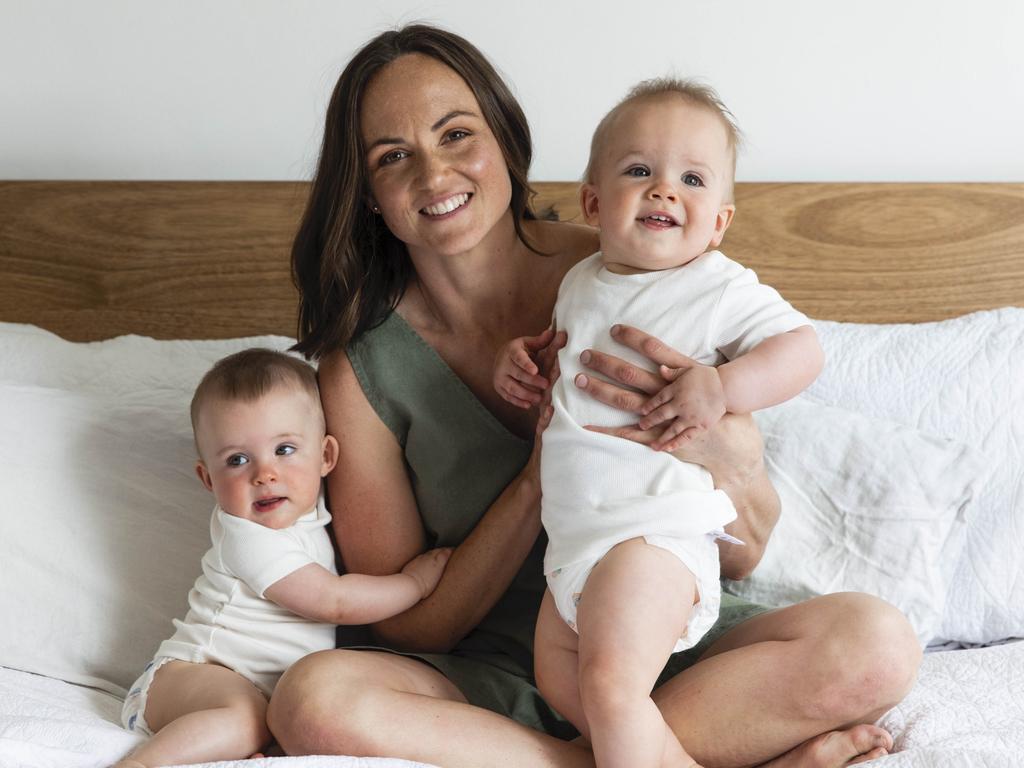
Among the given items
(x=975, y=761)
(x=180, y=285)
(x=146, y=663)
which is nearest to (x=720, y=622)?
(x=975, y=761)

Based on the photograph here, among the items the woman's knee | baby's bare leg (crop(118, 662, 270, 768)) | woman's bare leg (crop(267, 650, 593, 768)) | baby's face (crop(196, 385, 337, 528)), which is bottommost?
baby's bare leg (crop(118, 662, 270, 768))

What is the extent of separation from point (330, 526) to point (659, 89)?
2.56 ft

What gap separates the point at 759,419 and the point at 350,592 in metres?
0.72

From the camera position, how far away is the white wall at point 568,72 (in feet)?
6.91

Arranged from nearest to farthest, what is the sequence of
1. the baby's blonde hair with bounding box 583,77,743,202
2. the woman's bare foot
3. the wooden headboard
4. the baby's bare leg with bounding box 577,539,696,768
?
1. the baby's bare leg with bounding box 577,539,696,768
2. the woman's bare foot
3. the baby's blonde hair with bounding box 583,77,743,202
4. the wooden headboard

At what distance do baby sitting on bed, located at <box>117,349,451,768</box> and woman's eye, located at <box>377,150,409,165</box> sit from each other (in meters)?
0.32

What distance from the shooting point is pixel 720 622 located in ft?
4.83

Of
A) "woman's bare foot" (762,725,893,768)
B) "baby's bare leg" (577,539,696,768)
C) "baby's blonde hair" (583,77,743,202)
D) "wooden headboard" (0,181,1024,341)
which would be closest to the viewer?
"baby's bare leg" (577,539,696,768)

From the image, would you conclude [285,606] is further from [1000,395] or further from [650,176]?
[1000,395]

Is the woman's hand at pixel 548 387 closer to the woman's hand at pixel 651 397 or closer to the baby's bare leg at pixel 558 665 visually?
the woman's hand at pixel 651 397

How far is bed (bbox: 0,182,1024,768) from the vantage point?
151cm

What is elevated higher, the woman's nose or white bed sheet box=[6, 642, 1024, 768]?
the woman's nose

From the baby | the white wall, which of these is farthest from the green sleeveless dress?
the white wall

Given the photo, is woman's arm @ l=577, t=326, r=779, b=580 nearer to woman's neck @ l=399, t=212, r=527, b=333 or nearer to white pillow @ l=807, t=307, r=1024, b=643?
woman's neck @ l=399, t=212, r=527, b=333
